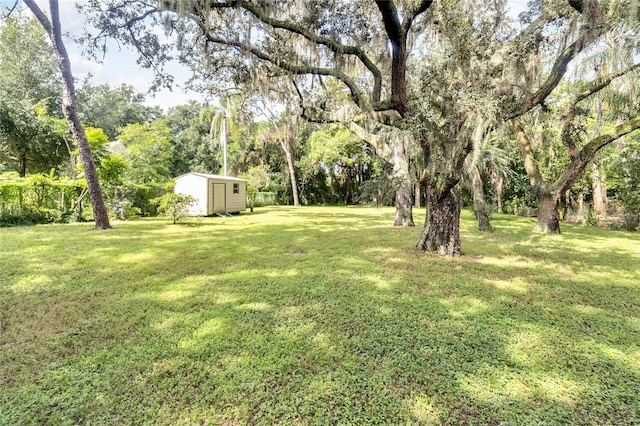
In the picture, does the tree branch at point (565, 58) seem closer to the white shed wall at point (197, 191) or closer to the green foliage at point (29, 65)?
the white shed wall at point (197, 191)

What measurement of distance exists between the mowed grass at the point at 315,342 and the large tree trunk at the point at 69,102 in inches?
128

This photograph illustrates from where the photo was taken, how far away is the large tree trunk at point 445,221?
17.2 feet

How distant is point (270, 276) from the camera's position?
4.02m

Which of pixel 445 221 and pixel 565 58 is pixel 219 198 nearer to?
pixel 445 221

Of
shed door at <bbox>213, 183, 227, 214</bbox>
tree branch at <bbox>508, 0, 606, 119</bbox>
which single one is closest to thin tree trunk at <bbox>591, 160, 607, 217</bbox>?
tree branch at <bbox>508, 0, 606, 119</bbox>

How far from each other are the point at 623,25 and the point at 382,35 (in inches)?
163

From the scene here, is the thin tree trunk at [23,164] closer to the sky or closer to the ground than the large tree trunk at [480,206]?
closer to the sky

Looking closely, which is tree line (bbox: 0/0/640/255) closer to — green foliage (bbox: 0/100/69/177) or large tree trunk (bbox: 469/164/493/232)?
large tree trunk (bbox: 469/164/493/232)

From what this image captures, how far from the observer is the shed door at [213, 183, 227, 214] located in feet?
42.1

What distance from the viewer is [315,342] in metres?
2.31

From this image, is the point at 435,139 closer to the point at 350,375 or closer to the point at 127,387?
the point at 350,375

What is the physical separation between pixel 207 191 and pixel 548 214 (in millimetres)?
11857

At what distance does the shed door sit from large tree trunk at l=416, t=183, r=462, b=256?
32.5 feet

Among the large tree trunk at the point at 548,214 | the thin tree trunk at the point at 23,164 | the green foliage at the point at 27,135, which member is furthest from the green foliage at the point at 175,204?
the large tree trunk at the point at 548,214
